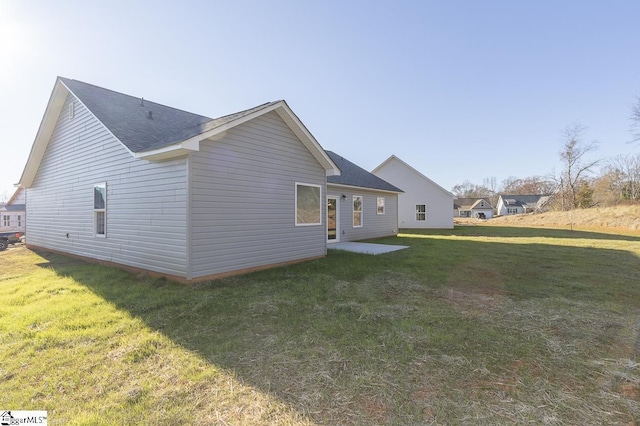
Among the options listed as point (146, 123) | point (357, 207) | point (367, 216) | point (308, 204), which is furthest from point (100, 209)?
point (367, 216)

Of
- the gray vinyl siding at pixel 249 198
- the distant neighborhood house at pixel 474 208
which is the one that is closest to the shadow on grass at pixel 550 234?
the gray vinyl siding at pixel 249 198

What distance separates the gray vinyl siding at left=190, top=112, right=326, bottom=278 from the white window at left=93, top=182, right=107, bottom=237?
3.97 metres

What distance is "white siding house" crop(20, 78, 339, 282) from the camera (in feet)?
19.6

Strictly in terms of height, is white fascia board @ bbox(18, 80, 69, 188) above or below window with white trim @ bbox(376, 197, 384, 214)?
above

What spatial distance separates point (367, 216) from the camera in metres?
14.8

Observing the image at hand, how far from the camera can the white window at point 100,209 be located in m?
7.90

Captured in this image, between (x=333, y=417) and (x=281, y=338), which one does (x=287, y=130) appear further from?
(x=333, y=417)

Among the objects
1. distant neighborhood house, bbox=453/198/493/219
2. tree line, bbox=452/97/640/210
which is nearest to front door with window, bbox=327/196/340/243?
tree line, bbox=452/97/640/210

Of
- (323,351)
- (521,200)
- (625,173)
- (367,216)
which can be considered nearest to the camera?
(323,351)

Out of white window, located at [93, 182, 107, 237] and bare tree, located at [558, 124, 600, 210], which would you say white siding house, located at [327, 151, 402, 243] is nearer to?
white window, located at [93, 182, 107, 237]

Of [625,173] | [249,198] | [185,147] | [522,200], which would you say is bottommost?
[249,198]

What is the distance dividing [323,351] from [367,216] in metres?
11.9

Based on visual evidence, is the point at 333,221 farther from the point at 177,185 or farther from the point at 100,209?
the point at 100,209

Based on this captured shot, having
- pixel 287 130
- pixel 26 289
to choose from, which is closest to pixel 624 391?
pixel 287 130
